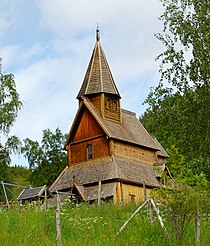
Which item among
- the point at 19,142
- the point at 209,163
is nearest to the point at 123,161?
the point at 19,142

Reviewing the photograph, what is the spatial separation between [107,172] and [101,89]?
6.50m

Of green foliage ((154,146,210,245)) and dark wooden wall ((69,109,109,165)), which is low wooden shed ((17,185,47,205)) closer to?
dark wooden wall ((69,109,109,165))

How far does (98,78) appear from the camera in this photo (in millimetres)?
38438

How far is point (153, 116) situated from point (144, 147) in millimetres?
13007

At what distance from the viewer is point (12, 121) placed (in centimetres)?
3681

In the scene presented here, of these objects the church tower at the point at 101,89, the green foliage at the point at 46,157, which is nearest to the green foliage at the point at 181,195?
the church tower at the point at 101,89

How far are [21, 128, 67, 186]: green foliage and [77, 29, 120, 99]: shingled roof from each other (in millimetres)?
26586

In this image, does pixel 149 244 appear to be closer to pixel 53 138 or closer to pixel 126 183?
pixel 126 183

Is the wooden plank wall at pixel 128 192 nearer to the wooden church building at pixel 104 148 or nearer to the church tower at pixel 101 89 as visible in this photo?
the wooden church building at pixel 104 148

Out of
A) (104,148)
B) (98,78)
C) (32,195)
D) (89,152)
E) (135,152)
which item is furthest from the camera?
(98,78)

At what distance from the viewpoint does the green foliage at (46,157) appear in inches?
2519

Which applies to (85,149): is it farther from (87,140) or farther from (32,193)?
(32,193)

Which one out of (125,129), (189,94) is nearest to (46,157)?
(125,129)

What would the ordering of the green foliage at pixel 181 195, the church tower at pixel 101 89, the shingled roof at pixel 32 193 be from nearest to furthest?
the green foliage at pixel 181 195, the shingled roof at pixel 32 193, the church tower at pixel 101 89
